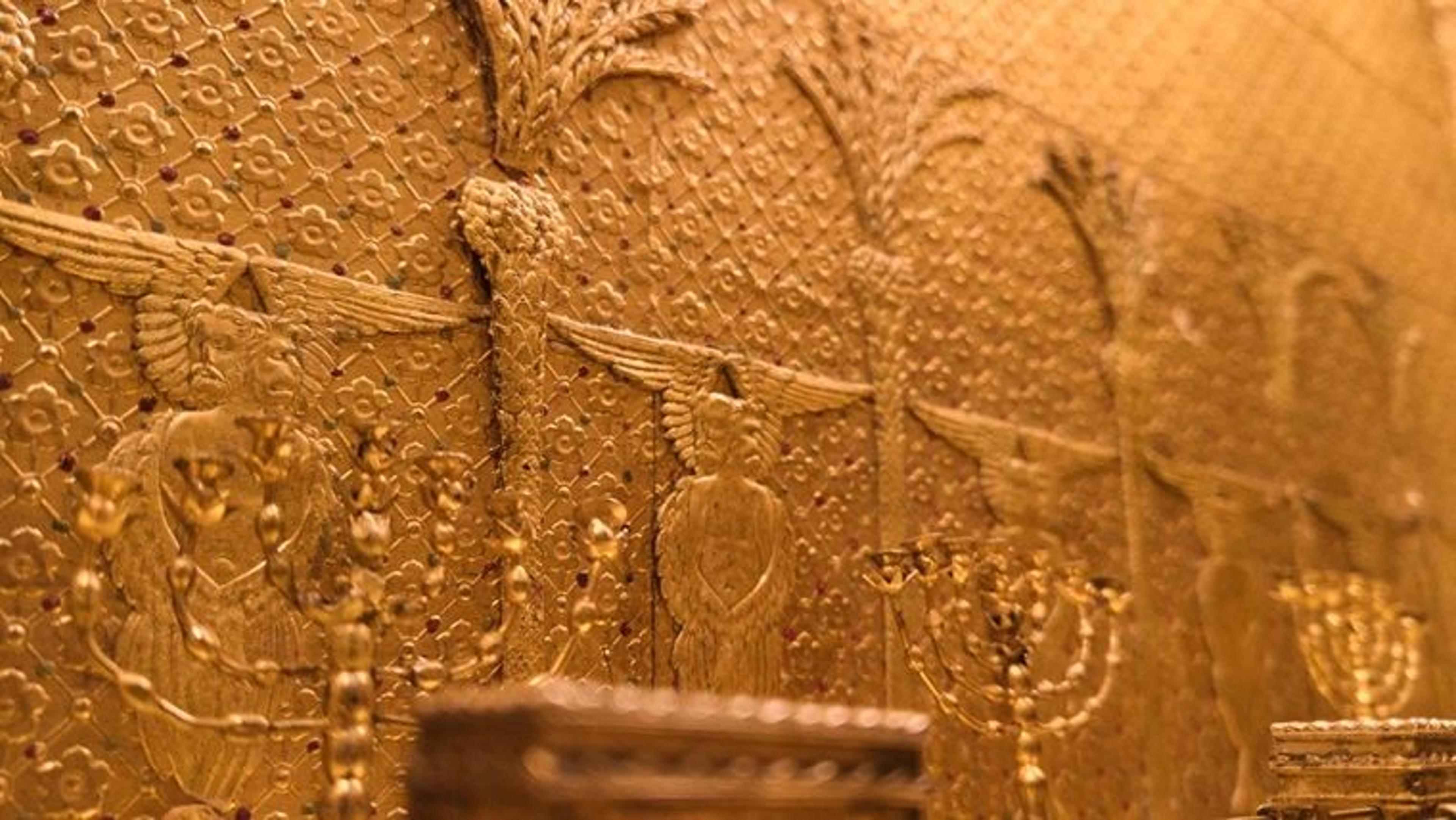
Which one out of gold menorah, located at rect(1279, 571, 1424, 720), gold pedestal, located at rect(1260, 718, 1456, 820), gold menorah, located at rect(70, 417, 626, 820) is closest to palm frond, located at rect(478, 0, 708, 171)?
gold menorah, located at rect(70, 417, 626, 820)

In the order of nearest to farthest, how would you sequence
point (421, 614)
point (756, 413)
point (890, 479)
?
point (421, 614) < point (756, 413) < point (890, 479)

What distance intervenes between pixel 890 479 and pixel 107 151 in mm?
2355

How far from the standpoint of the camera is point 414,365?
3389 mm

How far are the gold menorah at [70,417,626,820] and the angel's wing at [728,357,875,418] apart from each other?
117cm

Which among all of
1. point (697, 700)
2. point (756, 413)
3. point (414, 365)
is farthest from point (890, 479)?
point (697, 700)

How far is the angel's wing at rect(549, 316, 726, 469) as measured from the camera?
3744 mm

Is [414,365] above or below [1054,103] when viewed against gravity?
below

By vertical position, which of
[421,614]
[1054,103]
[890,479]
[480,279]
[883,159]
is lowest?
[421,614]

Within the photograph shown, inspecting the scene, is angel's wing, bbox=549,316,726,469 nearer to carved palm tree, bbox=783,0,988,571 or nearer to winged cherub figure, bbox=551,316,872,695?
winged cherub figure, bbox=551,316,872,695

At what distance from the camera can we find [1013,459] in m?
4.96

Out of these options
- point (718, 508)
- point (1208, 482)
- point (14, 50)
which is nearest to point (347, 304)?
point (14, 50)

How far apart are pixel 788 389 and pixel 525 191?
3.23 ft

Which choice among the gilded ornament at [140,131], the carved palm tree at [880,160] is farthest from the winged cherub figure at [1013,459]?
the gilded ornament at [140,131]

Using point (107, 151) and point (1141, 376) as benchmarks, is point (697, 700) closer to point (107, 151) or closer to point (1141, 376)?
point (107, 151)
